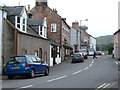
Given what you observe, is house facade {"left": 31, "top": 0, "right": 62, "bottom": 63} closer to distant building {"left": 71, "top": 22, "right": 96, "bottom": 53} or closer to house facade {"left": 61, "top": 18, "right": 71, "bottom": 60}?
house facade {"left": 61, "top": 18, "right": 71, "bottom": 60}

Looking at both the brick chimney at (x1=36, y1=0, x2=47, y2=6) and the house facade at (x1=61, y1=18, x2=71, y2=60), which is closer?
the brick chimney at (x1=36, y1=0, x2=47, y2=6)

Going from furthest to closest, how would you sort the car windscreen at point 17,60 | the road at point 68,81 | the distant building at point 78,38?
1. the distant building at point 78,38
2. the car windscreen at point 17,60
3. the road at point 68,81

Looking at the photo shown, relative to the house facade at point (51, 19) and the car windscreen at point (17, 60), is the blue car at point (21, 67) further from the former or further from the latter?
the house facade at point (51, 19)

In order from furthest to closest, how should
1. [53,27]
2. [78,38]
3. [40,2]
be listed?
[78,38] < [40,2] < [53,27]

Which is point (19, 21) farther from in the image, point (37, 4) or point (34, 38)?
point (37, 4)

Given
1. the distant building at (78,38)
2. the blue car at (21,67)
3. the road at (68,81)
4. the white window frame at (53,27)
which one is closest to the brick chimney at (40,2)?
the white window frame at (53,27)

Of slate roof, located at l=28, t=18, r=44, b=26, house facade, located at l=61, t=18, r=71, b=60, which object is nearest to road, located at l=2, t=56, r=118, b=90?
slate roof, located at l=28, t=18, r=44, b=26

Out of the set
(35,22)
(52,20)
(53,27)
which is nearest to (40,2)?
(52,20)

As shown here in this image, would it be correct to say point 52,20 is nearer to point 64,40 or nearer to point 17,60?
point 64,40

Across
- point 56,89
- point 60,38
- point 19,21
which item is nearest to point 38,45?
point 19,21

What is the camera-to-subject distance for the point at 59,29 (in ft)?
176

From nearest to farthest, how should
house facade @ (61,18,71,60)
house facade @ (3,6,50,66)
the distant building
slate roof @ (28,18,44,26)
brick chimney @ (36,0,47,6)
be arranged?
house facade @ (3,6,50,66) → slate roof @ (28,18,44,26) → brick chimney @ (36,0,47,6) → house facade @ (61,18,71,60) → the distant building

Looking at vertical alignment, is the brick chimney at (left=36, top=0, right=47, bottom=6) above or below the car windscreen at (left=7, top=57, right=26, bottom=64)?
above

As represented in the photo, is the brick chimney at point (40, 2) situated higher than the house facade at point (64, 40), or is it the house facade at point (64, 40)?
the brick chimney at point (40, 2)
